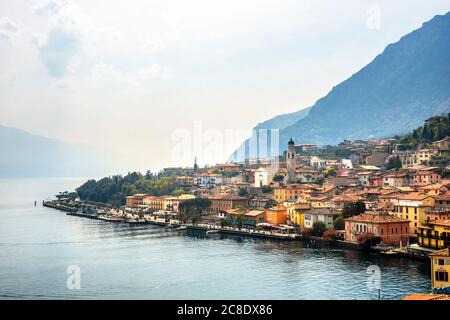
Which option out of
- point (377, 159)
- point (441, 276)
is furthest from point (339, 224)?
point (377, 159)

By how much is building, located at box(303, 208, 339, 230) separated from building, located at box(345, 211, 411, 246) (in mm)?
962

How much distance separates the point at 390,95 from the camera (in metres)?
46.7

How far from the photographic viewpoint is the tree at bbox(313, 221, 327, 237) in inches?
388

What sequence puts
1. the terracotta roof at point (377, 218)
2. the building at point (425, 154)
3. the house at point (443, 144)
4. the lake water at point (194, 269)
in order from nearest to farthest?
the lake water at point (194, 269), the terracotta roof at point (377, 218), the building at point (425, 154), the house at point (443, 144)

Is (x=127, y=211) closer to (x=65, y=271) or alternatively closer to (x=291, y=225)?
(x=291, y=225)

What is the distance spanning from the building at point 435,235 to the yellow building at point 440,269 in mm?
2179

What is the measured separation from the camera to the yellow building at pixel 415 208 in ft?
29.0

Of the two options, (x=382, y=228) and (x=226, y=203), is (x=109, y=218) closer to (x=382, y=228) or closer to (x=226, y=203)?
(x=226, y=203)

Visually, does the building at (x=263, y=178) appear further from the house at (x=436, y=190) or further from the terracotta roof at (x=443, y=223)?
the terracotta roof at (x=443, y=223)

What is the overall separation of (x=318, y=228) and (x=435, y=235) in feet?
8.70

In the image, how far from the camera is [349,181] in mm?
14633

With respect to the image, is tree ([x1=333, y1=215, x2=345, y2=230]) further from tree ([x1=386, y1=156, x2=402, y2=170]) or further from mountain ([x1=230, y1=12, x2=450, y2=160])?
mountain ([x1=230, y1=12, x2=450, y2=160])

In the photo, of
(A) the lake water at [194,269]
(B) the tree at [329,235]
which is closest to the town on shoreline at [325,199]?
(B) the tree at [329,235]
